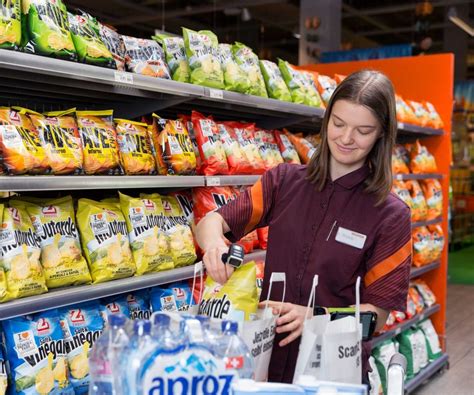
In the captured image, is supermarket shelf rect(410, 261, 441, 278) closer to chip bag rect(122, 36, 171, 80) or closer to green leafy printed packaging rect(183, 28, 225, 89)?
green leafy printed packaging rect(183, 28, 225, 89)

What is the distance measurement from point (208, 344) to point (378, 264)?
98 centimetres

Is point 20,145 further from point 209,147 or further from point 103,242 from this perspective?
point 209,147

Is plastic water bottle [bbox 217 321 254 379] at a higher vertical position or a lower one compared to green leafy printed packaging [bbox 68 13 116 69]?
lower

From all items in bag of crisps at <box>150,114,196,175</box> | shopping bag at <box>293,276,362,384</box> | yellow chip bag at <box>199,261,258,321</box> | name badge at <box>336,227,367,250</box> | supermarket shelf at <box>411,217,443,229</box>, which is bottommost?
supermarket shelf at <box>411,217,443,229</box>

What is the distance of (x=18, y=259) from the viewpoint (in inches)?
85.4

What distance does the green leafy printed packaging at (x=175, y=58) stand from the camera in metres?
2.91

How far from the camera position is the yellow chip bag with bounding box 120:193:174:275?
267 cm

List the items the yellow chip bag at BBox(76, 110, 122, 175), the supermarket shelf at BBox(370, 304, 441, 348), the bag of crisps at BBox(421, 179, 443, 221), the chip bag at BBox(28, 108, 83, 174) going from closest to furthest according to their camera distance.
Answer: the chip bag at BBox(28, 108, 83, 174) → the yellow chip bag at BBox(76, 110, 122, 175) → the supermarket shelf at BBox(370, 304, 441, 348) → the bag of crisps at BBox(421, 179, 443, 221)

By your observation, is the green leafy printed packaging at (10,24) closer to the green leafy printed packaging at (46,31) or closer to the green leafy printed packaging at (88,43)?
the green leafy printed packaging at (46,31)

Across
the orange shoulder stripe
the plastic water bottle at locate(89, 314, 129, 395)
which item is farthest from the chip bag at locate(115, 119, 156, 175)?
the plastic water bottle at locate(89, 314, 129, 395)

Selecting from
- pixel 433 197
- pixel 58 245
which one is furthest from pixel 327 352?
pixel 433 197

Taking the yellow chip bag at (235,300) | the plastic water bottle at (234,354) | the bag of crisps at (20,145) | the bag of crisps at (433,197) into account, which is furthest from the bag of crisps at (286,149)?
the plastic water bottle at (234,354)

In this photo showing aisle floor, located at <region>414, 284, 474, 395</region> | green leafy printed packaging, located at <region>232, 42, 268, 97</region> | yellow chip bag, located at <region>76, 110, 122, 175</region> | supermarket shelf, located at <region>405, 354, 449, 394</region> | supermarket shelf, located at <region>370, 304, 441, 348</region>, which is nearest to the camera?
yellow chip bag, located at <region>76, 110, 122, 175</region>

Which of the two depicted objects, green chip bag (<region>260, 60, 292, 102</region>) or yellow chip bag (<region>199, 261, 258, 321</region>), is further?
green chip bag (<region>260, 60, 292, 102</region>)
